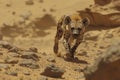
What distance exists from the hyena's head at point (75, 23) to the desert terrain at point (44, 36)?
0.73 m

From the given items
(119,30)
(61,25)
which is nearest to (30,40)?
(119,30)

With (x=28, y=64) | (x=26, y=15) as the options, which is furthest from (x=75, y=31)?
(x=26, y=15)

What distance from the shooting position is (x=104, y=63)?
5.17 m

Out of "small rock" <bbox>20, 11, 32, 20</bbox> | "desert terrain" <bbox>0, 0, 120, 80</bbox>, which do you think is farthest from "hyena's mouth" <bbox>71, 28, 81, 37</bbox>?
"small rock" <bbox>20, 11, 32, 20</bbox>

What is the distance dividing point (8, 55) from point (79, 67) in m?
1.61

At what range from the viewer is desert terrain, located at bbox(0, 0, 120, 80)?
28.8 feet

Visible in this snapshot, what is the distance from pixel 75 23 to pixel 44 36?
23.8 feet

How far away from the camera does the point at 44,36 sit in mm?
18641

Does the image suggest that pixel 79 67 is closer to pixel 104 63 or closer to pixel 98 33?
pixel 104 63

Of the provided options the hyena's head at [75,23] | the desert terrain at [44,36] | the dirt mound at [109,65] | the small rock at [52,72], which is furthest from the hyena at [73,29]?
the dirt mound at [109,65]

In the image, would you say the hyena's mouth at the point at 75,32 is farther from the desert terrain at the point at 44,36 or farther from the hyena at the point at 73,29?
the desert terrain at the point at 44,36

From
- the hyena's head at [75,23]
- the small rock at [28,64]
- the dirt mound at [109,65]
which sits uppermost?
the dirt mound at [109,65]

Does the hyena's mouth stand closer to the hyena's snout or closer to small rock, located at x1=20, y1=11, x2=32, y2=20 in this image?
the hyena's snout

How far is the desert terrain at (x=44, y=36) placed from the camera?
879cm
